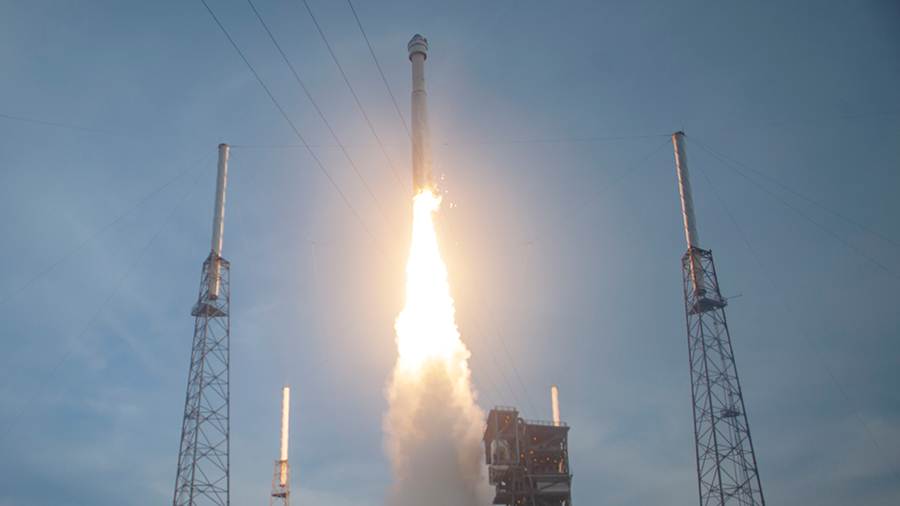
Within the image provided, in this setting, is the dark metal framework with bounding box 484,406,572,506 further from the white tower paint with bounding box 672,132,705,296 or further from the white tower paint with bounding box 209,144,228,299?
the white tower paint with bounding box 209,144,228,299

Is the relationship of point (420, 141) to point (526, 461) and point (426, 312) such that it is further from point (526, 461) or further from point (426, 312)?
point (526, 461)

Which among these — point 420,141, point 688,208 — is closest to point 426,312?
point 420,141

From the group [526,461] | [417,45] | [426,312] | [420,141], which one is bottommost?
[526,461]

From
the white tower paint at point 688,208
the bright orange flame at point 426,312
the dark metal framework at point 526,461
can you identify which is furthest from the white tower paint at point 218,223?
the white tower paint at point 688,208

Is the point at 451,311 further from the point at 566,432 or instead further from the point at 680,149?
the point at 680,149

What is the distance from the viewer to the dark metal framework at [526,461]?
6881 centimetres

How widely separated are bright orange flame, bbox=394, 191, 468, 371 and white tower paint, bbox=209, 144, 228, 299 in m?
18.1

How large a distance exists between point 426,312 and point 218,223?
2192 centimetres

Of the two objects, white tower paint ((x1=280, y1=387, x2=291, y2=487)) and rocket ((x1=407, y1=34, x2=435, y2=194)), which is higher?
rocket ((x1=407, y1=34, x2=435, y2=194))

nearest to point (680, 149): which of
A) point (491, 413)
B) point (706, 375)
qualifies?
point (706, 375)

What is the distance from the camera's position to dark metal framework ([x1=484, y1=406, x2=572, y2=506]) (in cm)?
6881

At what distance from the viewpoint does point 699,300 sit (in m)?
64.2

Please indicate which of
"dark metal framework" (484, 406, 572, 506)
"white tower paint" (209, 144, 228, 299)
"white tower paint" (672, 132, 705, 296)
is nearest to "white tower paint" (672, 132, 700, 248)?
"white tower paint" (672, 132, 705, 296)

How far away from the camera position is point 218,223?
6519cm
